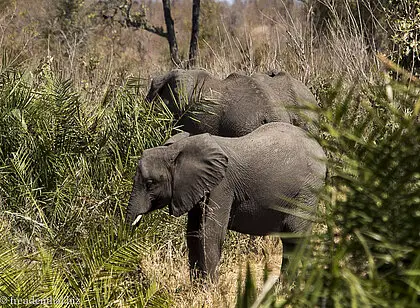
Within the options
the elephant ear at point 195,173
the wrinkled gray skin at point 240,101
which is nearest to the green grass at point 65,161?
the elephant ear at point 195,173

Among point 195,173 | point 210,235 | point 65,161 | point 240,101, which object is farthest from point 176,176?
point 240,101

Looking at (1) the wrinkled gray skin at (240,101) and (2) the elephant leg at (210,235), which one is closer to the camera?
(2) the elephant leg at (210,235)

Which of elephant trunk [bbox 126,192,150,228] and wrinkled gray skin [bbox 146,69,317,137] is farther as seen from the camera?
wrinkled gray skin [bbox 146,69,317,137]

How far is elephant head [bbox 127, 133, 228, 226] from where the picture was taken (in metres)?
4.86

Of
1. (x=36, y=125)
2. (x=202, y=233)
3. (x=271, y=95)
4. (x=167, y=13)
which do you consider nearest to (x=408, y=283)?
(x=202, y=233)

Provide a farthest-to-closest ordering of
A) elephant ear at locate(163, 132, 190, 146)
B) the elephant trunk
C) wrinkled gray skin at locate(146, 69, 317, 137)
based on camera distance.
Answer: wrinkled gray skin at locate(146, 69, 317, 137) → elephant ear at locate(163, 132, 190, 146) → the elephant trunk

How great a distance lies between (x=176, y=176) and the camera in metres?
4.93

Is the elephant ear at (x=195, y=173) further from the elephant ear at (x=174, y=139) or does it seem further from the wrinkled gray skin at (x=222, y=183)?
the elephant ear at (x=174, y=139)

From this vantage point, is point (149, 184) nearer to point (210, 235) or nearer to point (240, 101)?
point (210, 235)

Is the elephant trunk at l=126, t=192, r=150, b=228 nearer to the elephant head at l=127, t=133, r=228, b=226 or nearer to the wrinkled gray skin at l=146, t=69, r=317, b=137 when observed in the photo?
the elephant head at l=127, t=133, r=228, b=226

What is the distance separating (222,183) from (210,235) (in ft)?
1.14

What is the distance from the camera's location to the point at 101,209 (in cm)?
520

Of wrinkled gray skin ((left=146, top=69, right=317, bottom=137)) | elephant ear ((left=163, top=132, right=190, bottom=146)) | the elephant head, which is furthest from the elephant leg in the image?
wrinkled gray skin ((left=146, top=69, right=317, bottom=137))

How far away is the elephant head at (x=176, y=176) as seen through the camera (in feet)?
15.9
